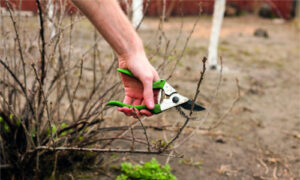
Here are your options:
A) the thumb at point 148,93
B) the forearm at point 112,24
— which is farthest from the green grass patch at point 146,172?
the forearm at point 112,24

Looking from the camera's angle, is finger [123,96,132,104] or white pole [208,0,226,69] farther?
white pole [208,0,226,69]

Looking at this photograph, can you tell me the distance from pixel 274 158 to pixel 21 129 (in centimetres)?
220

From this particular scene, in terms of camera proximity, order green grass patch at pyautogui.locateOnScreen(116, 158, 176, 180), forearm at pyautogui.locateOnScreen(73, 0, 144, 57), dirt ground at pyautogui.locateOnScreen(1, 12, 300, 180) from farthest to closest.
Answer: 1. dirt ground at pyautogui.locateOnScreen(1, 12, 300, 180)
2. green grass patch at pyautogui.locateOnScreen(116, 158, 176, 180)
3. forearm at pyautogui.locateOnScreen(73, 0, 144, 57)

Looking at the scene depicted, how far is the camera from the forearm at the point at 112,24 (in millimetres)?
1691

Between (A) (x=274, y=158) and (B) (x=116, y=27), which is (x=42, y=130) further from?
(A) (x=274, y=158)

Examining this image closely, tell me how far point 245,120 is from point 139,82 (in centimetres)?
234

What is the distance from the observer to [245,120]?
393 cm

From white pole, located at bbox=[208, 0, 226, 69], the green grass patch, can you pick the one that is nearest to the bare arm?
the green grass patch

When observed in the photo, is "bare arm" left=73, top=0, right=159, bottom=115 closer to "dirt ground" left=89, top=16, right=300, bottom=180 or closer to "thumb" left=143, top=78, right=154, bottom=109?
"thumb" left=143, top=78, right=154, bottom=109

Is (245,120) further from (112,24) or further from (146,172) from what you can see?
(112,24)

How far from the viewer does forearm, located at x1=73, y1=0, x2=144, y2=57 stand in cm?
169

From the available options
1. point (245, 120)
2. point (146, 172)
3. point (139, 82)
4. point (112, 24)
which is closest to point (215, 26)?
point (245, 120)

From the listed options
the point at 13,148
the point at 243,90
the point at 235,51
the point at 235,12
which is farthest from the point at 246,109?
the point at 235,12

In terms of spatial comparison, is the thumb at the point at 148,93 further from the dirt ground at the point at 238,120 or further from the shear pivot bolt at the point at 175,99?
the dirt ground at the point at 238,120
